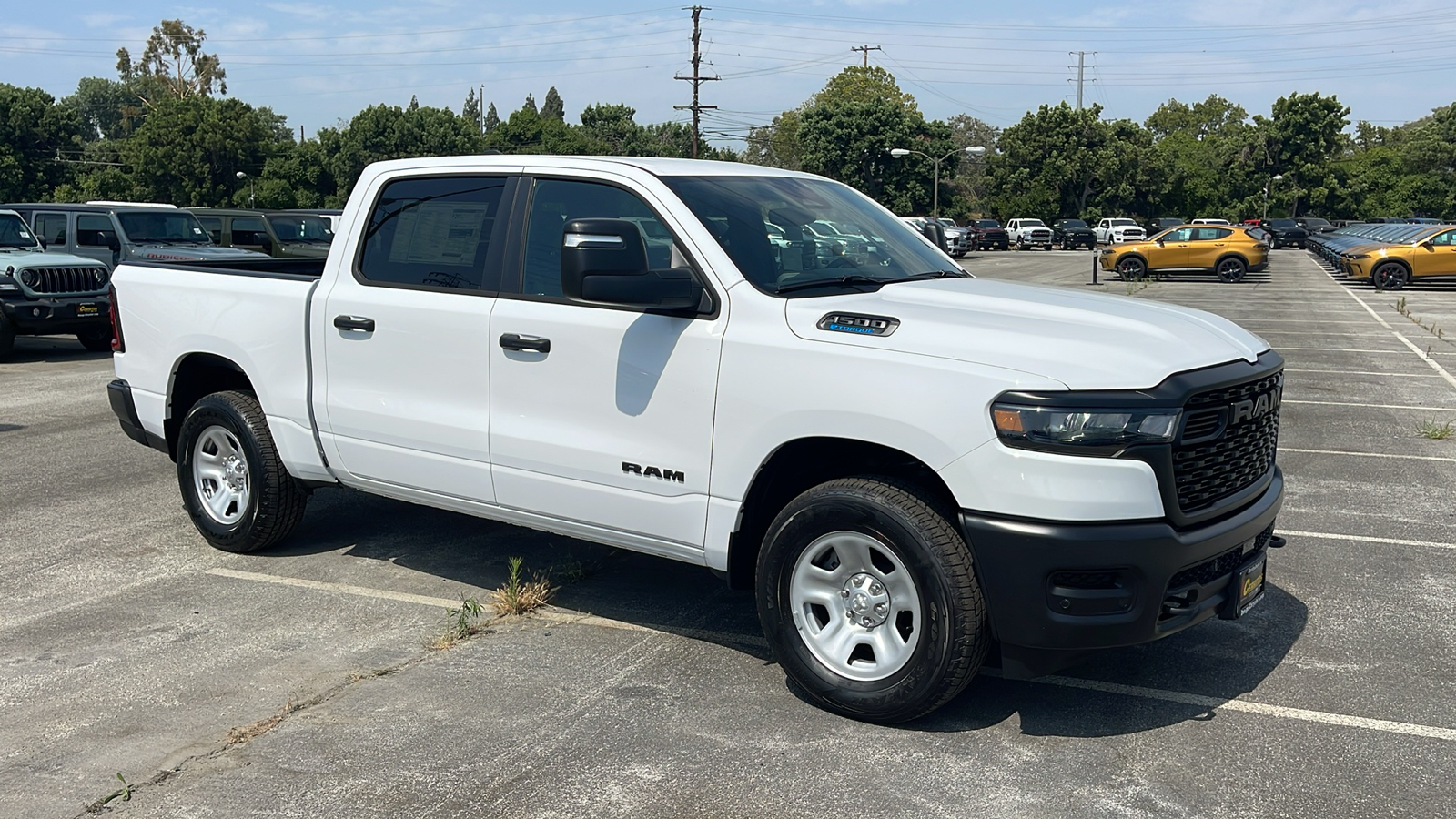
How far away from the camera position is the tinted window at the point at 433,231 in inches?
211

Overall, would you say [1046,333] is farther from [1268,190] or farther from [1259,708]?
[1268,190]

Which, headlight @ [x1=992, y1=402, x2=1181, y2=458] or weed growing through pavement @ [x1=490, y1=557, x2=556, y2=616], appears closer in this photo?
headlight @ [x1=992, y1=402, x2=1181, y2=458]

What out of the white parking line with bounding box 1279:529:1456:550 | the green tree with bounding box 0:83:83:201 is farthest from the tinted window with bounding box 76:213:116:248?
the green tree with bounding box 0:83:83:201

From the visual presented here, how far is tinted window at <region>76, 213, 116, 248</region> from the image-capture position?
17.8m

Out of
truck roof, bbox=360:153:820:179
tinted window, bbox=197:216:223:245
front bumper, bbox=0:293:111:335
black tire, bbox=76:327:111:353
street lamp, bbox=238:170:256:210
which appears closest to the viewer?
truck roof, bbox=360:153:820:179

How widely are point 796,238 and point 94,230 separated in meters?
16.0

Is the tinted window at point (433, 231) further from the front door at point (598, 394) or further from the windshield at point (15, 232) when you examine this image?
the windshield at point (15, 232)

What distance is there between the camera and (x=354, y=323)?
5.60 meters

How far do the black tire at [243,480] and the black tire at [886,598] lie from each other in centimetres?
295

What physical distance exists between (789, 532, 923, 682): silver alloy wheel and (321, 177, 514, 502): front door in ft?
5.15

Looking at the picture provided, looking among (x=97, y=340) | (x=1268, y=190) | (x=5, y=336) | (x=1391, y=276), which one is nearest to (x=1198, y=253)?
(x=1391, y=276)

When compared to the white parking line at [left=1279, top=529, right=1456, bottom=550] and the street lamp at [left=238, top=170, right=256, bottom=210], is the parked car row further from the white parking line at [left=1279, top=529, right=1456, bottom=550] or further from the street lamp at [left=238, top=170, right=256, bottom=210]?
the street lamp at [left=238, top=170, right=256, bottom=210]

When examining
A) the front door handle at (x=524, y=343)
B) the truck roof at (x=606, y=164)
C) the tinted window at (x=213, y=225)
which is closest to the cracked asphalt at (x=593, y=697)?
the front door handle at (x=524, y=343)

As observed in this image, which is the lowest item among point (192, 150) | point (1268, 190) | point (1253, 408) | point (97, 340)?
point (97, 340)
